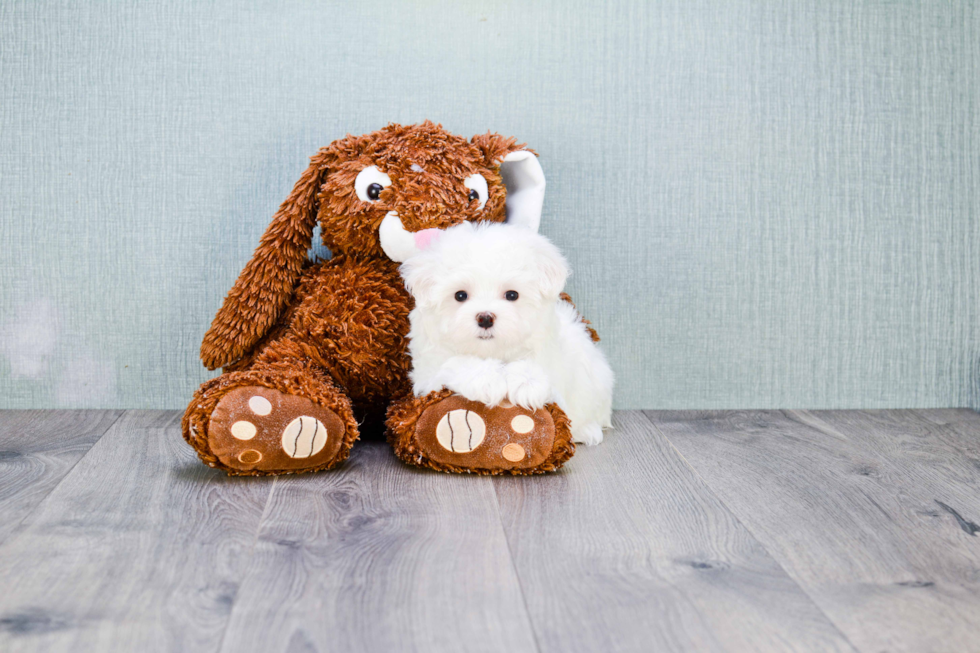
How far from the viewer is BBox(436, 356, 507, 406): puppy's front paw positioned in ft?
3.29

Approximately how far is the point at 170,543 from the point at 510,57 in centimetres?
95

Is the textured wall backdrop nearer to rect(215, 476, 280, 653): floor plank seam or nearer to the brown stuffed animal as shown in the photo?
the brown stuffed animal

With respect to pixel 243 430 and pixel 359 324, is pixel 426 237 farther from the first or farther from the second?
pixel 243 430

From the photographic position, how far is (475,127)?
1.38 metres

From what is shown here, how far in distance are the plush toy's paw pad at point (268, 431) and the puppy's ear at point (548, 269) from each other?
0.33m

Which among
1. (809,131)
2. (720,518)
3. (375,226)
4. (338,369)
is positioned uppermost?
(809,131)

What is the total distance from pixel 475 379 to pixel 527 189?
0.37 m

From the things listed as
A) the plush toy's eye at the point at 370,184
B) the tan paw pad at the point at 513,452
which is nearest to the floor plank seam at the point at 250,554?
the tan paw pad at the point at 513,452

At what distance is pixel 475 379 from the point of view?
39.8 inches

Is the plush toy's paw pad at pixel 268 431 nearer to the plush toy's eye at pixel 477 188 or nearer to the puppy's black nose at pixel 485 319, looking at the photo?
the puppy's black nose at pixel 485 319

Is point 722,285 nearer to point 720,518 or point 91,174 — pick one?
point 720,518

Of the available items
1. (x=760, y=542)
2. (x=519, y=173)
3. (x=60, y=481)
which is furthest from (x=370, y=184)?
(x=760, y=542)

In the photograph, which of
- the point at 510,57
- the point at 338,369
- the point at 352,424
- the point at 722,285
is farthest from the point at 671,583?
the point at 510,57

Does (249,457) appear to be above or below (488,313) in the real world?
below
